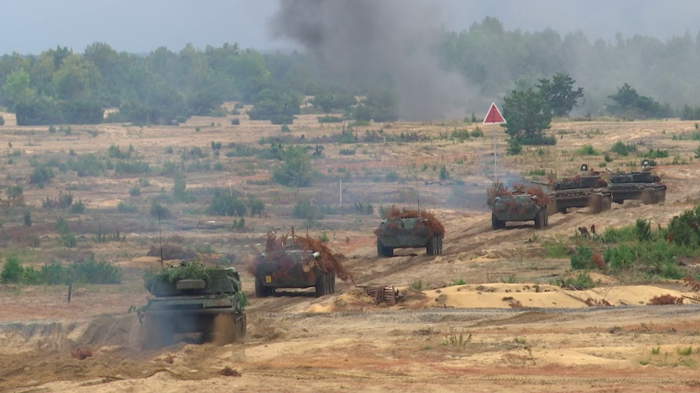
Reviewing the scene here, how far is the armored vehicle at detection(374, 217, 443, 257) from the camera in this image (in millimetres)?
29861

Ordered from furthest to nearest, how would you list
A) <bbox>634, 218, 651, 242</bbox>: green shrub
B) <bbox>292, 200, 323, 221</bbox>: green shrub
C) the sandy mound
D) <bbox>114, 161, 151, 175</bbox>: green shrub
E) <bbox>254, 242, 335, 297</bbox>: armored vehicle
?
<bbox>114, 161, 151, 175</bbox>: green shrub, <bbox>292, 200, 323, 221</bbox>: green shrub, <bbox>634, 218, 651, 242</bbox>: green shrub, <bbox>254, 242, 335, 297</bbox>: armored vehicle, the sandy mound

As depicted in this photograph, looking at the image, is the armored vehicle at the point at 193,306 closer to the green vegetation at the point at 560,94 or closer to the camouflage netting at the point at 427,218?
the camouflage netting at the point at 427,218

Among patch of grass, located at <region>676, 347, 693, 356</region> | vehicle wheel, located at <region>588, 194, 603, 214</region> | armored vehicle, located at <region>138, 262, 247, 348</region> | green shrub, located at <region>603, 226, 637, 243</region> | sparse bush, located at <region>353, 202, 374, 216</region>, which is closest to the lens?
patch of grass, located at <region>676, 347, 693, 356</region>

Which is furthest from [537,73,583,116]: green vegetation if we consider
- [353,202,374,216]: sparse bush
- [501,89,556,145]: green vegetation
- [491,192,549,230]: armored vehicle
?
[491,192,549,230]: armored vehicle

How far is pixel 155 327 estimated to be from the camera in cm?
1730

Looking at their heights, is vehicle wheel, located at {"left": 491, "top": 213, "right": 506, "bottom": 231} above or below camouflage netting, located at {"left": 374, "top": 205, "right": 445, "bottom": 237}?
below

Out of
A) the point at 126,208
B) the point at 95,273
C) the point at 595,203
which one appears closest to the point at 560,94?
the point at 126,208

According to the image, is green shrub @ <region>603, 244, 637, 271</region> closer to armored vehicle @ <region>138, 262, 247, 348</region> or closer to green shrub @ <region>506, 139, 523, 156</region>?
armored vehicle @ <region>138, 262, 247, 348</region>

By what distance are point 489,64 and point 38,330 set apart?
277 ft

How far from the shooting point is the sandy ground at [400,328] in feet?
47.5

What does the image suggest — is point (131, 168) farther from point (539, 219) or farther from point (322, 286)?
point (322, 286)

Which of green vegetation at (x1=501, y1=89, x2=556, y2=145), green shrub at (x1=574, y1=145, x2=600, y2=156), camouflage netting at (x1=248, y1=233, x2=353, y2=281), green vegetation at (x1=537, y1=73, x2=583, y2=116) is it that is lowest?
camouflage netting at (x1=248, y1=233, x2=353, y2=281)

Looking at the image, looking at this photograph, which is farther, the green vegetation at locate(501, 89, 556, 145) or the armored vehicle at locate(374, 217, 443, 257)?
the green vegetation at locate(501, 89, 556, 145)

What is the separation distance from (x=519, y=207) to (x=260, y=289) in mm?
12107
